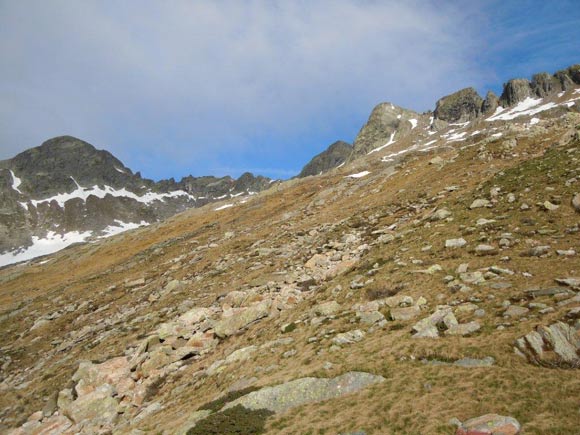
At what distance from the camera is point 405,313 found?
1805cm

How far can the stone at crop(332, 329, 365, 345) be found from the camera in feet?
57.5

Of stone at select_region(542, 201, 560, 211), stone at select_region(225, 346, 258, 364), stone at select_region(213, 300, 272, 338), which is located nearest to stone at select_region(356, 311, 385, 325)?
stone at select_region(225, 346, 258, 364)

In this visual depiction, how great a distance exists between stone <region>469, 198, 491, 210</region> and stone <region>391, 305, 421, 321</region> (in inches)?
553

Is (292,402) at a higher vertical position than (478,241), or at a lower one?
lower

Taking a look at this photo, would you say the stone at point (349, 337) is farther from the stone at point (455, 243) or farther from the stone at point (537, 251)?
the stone at point (537, 251)

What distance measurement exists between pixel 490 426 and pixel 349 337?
857cm

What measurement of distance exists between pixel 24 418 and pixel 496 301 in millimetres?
27244

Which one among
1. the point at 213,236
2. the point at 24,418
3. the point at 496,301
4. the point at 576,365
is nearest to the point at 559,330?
the point at 576,365

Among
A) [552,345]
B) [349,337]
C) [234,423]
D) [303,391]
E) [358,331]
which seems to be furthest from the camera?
[358,331]

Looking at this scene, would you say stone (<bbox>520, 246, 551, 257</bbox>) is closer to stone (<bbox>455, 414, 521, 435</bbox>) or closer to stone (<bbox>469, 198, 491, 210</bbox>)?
stone (<bbox>469, 198, 491, 210</bbox>)

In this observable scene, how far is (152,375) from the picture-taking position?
21500 mm

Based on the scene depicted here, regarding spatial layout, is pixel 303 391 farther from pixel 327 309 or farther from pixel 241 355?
pixel 327 309

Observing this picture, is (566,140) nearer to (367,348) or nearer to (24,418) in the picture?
(367,348)

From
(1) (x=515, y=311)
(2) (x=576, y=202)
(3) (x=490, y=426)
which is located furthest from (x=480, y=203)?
(3) (x=490, y=426)
